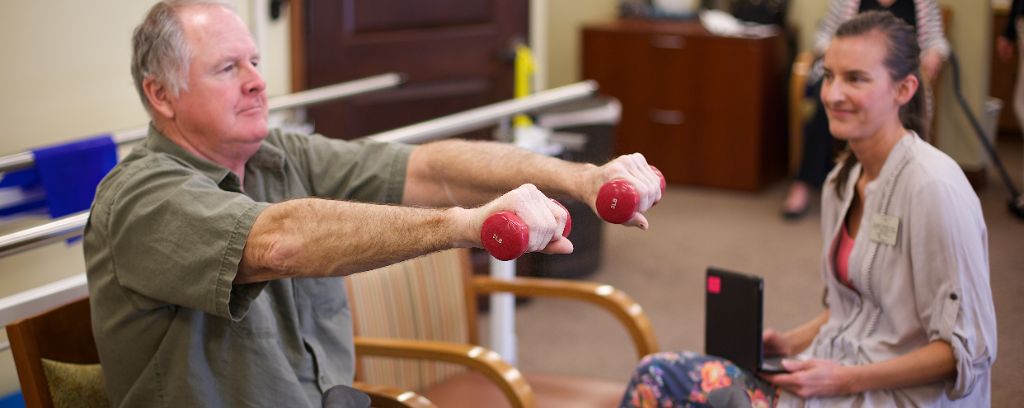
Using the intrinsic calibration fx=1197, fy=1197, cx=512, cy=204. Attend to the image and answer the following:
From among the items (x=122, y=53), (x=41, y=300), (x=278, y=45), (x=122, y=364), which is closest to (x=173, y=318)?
(x=122, y=364)

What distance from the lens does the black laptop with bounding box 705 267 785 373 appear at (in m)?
1.93

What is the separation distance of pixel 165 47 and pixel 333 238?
0.44m

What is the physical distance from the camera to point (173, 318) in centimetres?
160

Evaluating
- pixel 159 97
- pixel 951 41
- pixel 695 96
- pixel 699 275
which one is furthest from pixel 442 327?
pixel 951 41

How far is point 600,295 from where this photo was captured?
234cm

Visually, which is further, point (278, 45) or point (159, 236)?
point (278, 45)

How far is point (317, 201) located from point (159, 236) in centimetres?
22

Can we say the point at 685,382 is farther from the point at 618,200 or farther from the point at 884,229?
the point at 618,200

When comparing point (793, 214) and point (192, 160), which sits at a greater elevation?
point (192, 160)

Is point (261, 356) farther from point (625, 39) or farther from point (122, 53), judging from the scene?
point (625, 39)

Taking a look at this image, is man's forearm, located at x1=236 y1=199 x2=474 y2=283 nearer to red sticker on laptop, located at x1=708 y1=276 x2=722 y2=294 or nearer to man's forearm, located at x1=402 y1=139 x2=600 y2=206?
man's forearm, located at x1=402 y1=139 x2=600 y2=206

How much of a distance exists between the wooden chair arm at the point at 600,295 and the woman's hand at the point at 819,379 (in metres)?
0.45

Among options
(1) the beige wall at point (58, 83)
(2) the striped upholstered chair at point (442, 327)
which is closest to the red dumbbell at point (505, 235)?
(2) the striped upholstered chair at point (442, 327)

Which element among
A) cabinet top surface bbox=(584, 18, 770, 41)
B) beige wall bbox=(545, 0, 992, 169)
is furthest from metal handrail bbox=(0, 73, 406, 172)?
cabinet top surface bbox=(584, 18, 770, 41)
